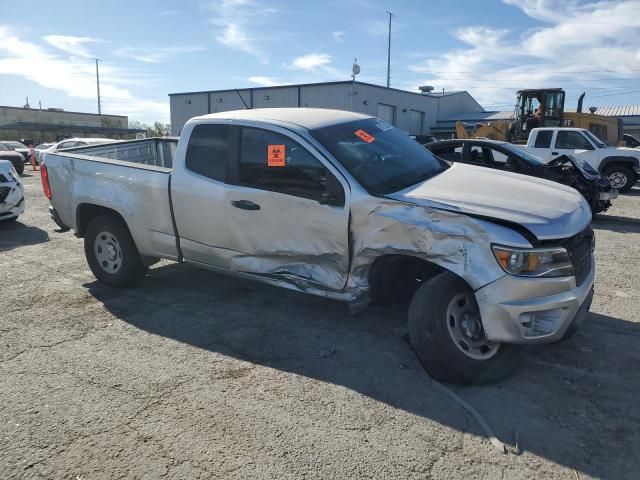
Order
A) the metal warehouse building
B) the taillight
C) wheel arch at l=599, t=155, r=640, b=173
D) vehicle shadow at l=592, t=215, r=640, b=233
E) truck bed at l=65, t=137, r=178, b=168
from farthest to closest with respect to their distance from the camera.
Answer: the metal warehouse building
wheel arch at l=599, t=155, r=640, b=173
vehicle shadow at l=592, t=215, r=640, b=233
truck bed at l=65, t=137, r=178, b=168
the taillight

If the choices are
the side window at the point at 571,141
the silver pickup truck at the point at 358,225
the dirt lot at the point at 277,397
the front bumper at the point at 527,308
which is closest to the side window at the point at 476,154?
the side window at the point at 571,141

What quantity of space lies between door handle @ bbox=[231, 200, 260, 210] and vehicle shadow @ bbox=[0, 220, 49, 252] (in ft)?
16.7

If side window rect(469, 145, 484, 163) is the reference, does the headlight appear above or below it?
below

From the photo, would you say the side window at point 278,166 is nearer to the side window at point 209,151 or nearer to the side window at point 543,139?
the side window at point 209,151

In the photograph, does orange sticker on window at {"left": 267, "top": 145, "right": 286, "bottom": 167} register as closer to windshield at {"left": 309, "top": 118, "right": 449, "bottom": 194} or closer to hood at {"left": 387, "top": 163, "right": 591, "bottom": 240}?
windshield at {"left": 309, "top": 118, "right": 449, "bottom": 194}

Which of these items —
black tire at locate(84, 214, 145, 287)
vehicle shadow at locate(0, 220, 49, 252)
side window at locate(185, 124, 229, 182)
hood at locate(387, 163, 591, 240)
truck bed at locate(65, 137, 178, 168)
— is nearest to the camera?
hood at locate(387, 163, 591, 240)

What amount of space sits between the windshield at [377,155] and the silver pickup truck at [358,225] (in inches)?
0.6

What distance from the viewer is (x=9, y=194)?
9047 mm

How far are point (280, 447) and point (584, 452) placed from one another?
5.48 feet

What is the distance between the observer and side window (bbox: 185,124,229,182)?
458 cm

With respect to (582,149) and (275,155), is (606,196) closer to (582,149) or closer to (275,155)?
(582,149)

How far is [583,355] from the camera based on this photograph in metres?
3.89

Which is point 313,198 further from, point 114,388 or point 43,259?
point 43,259

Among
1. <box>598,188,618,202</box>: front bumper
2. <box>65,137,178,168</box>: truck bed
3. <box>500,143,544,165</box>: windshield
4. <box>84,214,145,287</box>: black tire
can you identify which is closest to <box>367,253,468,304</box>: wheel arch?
<box>84,214,145,287</box>: black tire
